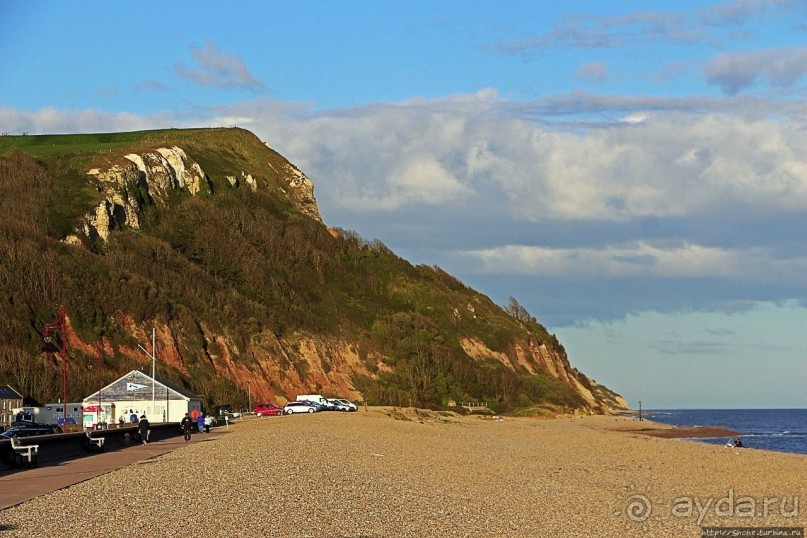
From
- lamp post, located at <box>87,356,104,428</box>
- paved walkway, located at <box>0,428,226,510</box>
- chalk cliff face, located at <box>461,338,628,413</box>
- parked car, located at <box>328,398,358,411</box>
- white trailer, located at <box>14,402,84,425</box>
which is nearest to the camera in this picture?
paved walkway, located at <box>0,428,226,510</box>

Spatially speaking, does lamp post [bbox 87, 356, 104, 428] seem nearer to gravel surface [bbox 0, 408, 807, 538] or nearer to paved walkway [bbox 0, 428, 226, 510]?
gravel surface [bbox 0, 408, 807, 538]

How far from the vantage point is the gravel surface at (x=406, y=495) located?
17.6m

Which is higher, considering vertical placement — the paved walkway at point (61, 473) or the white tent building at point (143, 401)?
the white tent building at point (143, 401)

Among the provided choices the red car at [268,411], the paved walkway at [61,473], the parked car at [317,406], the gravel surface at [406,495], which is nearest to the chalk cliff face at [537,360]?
the parked car at [317,406]

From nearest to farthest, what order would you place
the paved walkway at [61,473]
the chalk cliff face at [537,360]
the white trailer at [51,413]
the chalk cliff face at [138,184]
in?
1. the paved walkway at [61,473]
2. the white trailer at [51,413]
3. the chalk cliff face at [138,184]
4. the chalk cliff face at [537,360]

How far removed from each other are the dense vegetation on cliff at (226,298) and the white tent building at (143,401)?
34.2ft

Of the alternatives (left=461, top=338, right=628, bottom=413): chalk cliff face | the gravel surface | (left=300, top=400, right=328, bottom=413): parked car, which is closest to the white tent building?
(left=300, top=400, right=328, bottom=413): parked car

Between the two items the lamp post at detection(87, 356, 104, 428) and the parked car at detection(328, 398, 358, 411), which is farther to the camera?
the parked car at detection(328, 398, 358, 411)

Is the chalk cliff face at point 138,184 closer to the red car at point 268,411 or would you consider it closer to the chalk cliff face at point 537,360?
the red car at point 268,411

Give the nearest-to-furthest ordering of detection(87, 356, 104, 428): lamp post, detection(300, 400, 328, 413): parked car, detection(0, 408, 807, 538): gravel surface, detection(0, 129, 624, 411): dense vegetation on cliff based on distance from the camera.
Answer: detection(0, 408, 807, 538): gravel surface, detection(87, 356, 104, 428): lamp post, detection(300, 400, 328, 413): parked car, detection(0, 129, 624, 411): dense vegetation on cliff

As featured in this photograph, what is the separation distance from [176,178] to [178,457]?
352 feet

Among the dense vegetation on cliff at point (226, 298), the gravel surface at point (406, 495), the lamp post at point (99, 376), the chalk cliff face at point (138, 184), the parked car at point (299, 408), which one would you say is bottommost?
the gravel surface at point (406, 495)

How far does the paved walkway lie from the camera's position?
70.8 feet

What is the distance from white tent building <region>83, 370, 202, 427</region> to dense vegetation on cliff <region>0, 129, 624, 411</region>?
34.2ft
